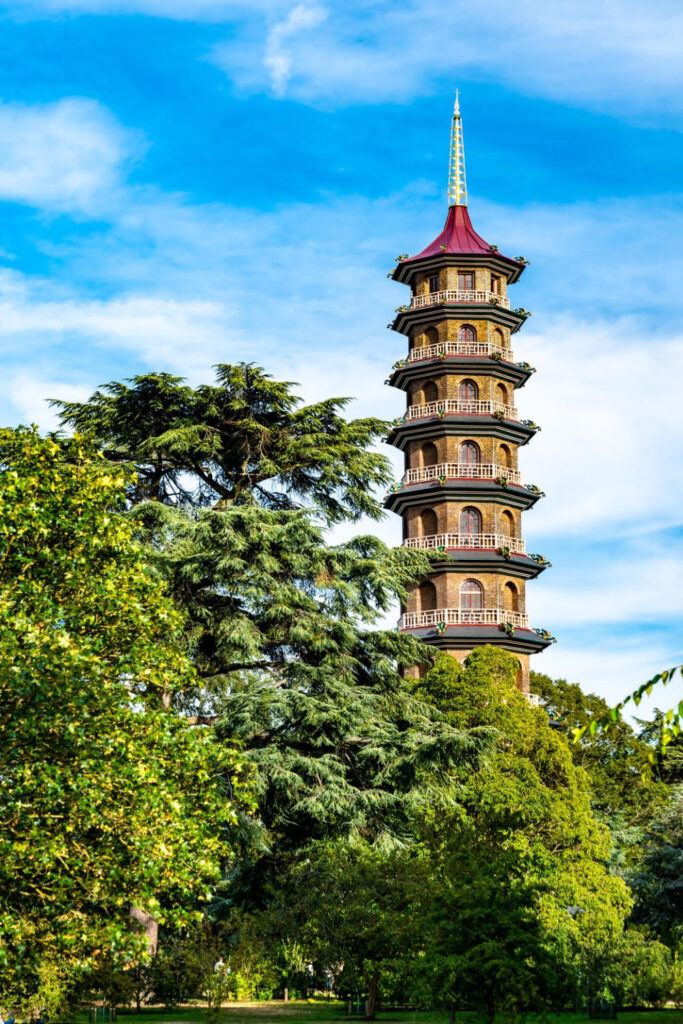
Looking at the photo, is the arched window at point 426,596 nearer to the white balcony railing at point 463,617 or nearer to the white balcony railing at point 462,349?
the white balcony railing at point 463,617

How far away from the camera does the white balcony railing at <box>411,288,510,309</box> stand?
47812 millimetres

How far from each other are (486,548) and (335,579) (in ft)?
51.4

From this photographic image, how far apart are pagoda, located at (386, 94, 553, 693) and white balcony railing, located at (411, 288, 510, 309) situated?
40 millimetres

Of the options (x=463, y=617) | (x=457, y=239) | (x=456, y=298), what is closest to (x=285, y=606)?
(x=463, y=617)

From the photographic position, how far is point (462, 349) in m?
47.3

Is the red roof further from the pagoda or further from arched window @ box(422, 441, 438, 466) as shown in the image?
arched window @ box(422, 441, 438, 466)

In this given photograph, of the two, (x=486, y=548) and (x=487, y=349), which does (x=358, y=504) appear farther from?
(x=487, y=349)

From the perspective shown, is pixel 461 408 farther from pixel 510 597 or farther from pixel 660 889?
pixel 660 889

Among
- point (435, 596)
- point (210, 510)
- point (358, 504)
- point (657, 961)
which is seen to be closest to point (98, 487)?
point (210, 510)

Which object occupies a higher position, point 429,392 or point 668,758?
point 429,392

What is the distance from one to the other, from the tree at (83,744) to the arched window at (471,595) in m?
27.2

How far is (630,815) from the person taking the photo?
50.8 m

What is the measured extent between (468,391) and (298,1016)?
2713cm

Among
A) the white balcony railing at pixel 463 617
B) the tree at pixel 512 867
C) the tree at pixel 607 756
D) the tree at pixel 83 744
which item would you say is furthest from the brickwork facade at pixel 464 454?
the tree at pixel 83 744
